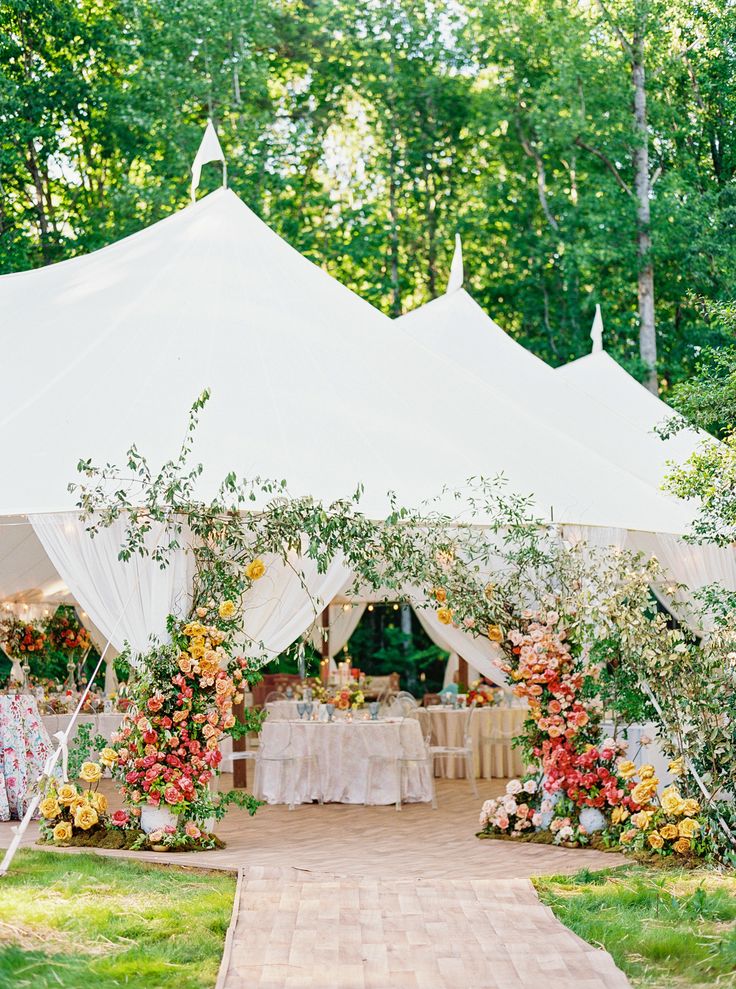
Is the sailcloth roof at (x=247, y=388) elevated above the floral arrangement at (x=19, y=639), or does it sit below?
above

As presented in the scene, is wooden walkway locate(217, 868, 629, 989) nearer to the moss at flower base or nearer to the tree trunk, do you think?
the moss at flower base

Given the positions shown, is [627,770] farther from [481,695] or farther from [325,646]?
[325,646]

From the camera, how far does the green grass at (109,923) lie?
4.24 meters

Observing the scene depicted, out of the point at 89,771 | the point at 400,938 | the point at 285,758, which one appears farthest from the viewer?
the point at 285,758

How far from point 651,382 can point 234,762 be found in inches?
359

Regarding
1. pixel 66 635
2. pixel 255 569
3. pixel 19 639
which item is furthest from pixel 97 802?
pixel 66 635

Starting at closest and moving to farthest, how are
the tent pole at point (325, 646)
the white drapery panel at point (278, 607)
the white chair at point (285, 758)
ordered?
the white drapery panel at point (278, 607) → the white chair at point (285, 758) → the tent pole at point (325, 646)

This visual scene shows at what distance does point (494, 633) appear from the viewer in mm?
7598

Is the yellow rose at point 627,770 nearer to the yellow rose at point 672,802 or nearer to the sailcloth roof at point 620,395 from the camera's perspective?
the yellow rose at point 672,802

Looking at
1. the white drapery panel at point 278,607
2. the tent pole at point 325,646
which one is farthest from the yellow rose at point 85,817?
the tent pole at point 325,646

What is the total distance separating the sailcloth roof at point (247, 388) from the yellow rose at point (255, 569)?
53 cm

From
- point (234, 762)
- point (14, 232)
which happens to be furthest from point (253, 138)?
point (234, 762)

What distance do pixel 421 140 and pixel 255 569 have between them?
1412 centimetres

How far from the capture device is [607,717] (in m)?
8.50
